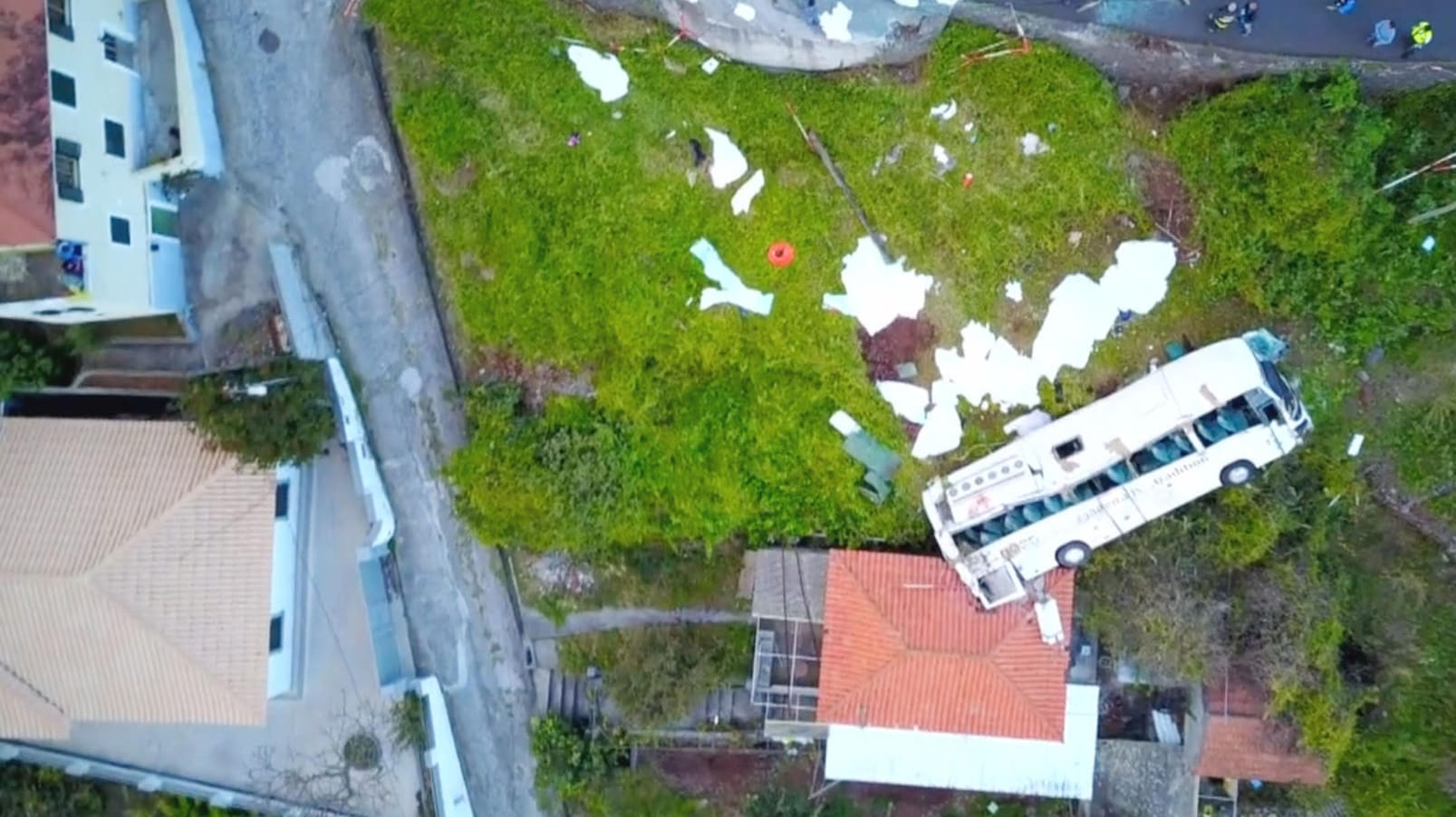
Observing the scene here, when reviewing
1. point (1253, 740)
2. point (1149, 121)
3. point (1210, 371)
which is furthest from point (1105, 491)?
point (1149, 121)

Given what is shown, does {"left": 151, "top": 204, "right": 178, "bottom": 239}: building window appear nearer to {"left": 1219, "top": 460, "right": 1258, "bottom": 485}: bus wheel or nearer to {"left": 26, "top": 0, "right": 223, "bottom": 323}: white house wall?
{"left": 26, "top": 0, "right": 223, "bottom": 323}: white house wall

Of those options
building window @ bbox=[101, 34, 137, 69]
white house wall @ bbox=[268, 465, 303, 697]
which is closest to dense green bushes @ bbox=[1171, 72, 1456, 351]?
white house wall @ bbox=[268, 465, 303, 697]

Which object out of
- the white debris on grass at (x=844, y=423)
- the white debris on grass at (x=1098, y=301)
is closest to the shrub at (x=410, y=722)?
the white debris on grass at (x=844, y=423)

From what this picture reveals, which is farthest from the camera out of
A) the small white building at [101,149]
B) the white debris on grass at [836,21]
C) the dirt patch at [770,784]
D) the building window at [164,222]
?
the dirt patch at [770,784]

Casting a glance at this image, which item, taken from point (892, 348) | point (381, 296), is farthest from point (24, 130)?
point (892, 348)

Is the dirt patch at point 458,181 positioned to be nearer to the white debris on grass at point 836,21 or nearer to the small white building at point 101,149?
the small white building at point 101,149

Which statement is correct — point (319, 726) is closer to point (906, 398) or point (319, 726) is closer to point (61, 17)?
point (906, 398)

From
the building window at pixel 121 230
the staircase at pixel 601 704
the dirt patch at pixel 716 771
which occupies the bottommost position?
the dirt patch at pixel 716 771
